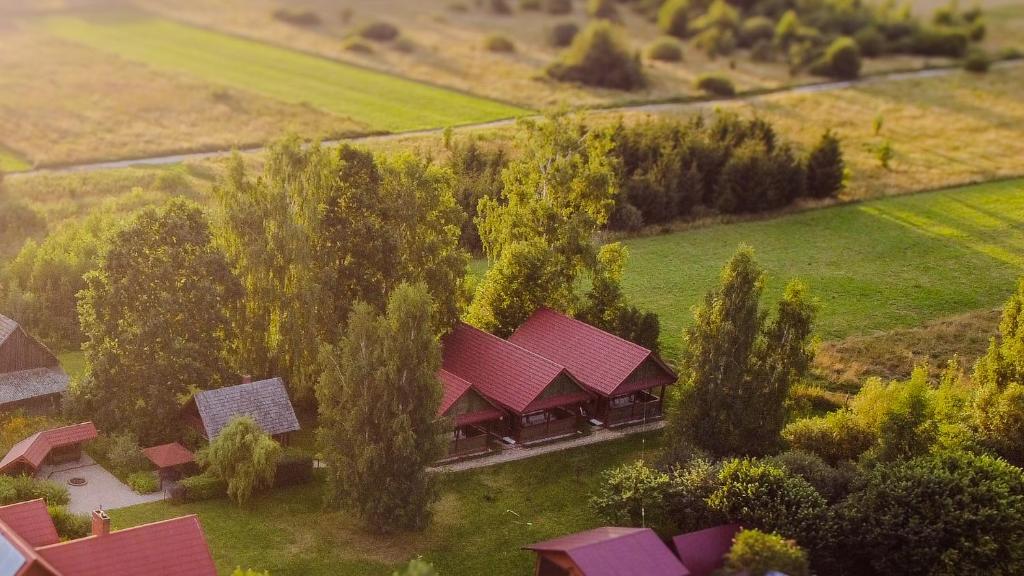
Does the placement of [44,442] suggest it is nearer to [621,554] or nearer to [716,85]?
[621,554]

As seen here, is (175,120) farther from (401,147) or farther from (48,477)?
(48,477)

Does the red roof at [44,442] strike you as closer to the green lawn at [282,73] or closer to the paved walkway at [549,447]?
the paved walkway at [549,447]

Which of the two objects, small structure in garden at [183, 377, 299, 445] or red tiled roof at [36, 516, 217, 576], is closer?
red tiled roof at [36, 516, 217, 576]

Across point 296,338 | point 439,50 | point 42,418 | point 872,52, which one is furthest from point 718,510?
point 872,52

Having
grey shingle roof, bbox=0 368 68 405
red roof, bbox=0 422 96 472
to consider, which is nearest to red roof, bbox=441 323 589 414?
red roof, bbox=0 422 96 472

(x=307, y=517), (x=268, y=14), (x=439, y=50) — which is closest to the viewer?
(x=307, y=517)

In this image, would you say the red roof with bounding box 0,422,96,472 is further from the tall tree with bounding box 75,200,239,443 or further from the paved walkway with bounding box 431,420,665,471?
the paved walkway with bounding box 431,420,665,471

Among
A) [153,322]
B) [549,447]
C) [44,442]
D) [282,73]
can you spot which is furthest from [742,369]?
[282,73]

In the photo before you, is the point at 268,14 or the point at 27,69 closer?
the point at 27,69
